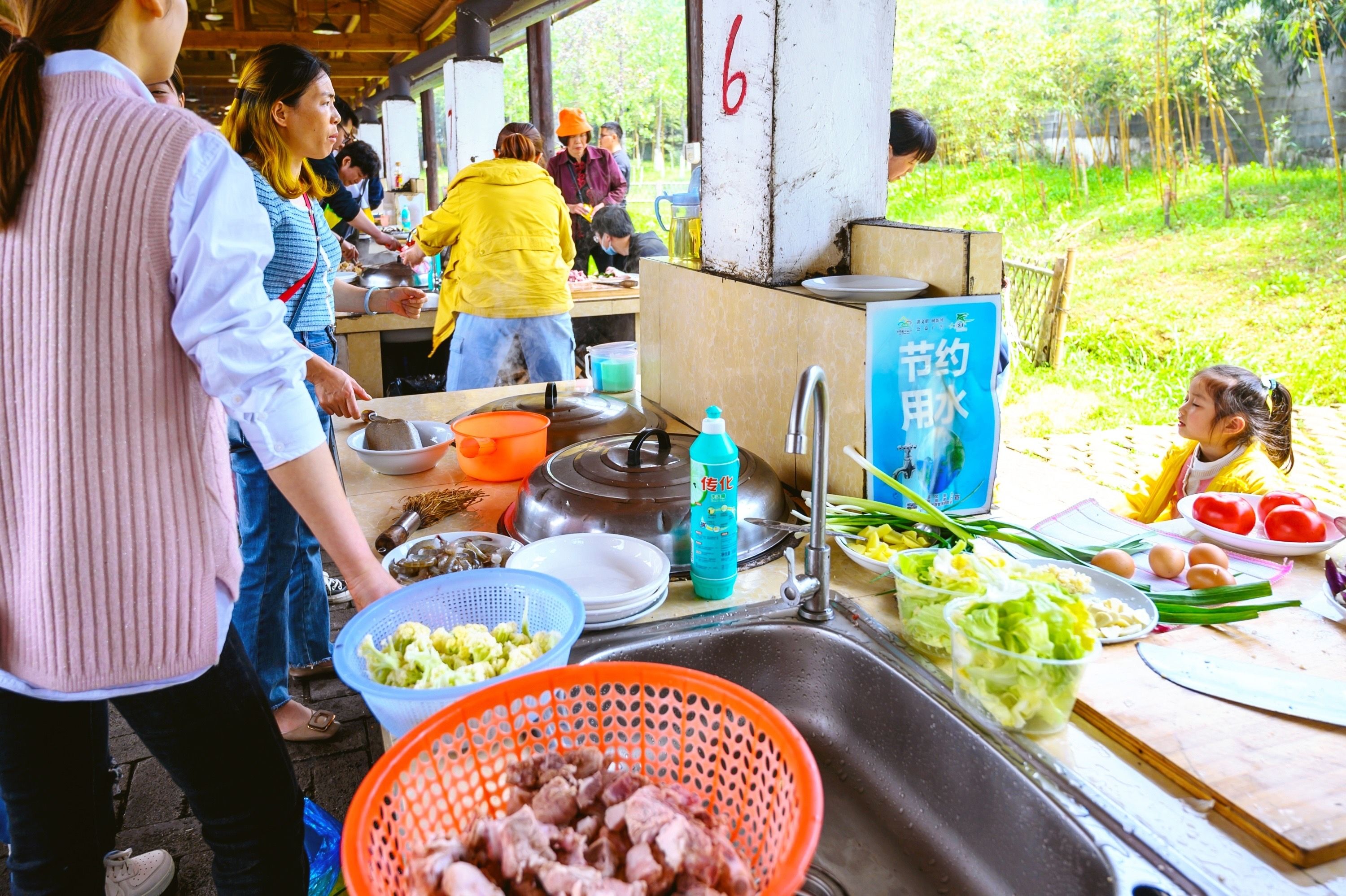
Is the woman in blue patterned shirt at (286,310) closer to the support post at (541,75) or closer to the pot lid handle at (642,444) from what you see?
the pot lid handle at (642,444)

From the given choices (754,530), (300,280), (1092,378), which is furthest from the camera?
(1092,378)

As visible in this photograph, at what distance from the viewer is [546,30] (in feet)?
31.6

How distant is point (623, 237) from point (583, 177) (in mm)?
1499

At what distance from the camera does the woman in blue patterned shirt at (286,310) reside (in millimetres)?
2355

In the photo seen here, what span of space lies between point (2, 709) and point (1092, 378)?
8.22m

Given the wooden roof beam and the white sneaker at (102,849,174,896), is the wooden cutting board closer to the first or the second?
the white sneaker at (102,849,174,896)

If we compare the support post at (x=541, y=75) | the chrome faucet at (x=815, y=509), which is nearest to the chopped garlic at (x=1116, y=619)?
the chrome faucet at (x=815, y=509)

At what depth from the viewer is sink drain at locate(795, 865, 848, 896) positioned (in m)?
1.29

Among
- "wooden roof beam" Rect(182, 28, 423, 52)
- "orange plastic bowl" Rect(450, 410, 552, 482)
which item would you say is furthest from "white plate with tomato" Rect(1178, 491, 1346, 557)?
"wooden roof beam" Rect(182, 28, 423, 52)

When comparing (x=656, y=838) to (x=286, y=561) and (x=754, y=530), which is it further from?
(x=286, y=561)

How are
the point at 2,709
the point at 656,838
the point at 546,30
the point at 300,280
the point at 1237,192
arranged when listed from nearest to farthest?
the point at 656,838 → the point at 2,709 → the point at 300,280 → the point at 546,30 → the point at 1237,192

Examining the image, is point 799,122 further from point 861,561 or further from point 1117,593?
point 1117,593

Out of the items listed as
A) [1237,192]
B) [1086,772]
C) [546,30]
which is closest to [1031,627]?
[1086,772]

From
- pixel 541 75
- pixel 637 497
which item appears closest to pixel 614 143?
pixel 541 75
